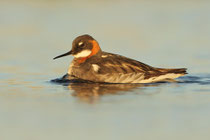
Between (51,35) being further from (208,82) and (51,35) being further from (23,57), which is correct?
(208,82)

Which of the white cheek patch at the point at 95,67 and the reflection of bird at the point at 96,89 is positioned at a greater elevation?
the white cheek patch at the point at 95,67

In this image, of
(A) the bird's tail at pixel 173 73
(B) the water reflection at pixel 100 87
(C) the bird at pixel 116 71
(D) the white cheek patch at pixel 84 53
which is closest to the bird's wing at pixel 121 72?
(C) the bird at pixel 116 71

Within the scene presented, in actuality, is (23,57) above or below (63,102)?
above

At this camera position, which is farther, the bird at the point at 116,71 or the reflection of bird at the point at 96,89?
the bird at the point at 116,71

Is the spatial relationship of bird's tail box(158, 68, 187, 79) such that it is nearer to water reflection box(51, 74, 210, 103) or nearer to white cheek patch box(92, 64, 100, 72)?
water reflection box(51, 74, 210, 103)

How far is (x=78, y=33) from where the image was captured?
25266 mm

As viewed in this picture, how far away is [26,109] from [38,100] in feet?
3.44

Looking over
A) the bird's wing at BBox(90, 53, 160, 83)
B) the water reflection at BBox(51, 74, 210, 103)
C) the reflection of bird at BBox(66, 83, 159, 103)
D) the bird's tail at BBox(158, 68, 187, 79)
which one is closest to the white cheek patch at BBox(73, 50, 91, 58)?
the bird's wing at BBox(90, 53, 160, 83)

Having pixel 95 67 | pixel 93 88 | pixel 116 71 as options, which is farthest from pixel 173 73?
pixel 93 88

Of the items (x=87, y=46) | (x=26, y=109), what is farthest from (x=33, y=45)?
(x=26, y=109)

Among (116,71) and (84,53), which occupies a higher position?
(84,53)

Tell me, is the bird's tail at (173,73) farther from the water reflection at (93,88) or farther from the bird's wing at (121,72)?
the water reflection at (93,88)

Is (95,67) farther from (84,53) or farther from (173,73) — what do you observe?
(173,73)

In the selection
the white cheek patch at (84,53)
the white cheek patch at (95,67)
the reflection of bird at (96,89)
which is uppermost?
the white cheek patch at (84,53)
